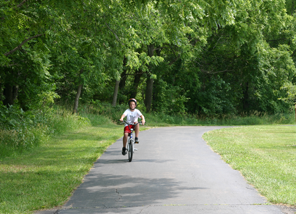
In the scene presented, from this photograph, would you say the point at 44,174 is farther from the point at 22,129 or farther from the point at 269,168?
the point at 22,129

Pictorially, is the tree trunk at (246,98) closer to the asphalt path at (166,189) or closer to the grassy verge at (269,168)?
the grassy verge at (269,168)

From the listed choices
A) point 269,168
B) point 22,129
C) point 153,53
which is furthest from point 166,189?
point 153,53

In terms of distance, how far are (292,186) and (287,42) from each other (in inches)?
1449

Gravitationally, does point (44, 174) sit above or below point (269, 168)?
below

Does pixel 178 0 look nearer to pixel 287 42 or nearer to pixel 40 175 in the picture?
pixel 40 175

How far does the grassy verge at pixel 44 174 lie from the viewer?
6.47m

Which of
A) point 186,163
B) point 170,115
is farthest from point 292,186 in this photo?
point 170,115

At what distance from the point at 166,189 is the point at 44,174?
323cm

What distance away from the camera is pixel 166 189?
743cm

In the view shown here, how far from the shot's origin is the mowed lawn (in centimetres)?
647

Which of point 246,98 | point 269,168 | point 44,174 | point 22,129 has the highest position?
point 246,98

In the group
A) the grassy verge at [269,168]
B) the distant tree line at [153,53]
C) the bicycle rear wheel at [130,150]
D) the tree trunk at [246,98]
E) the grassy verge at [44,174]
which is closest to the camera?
the grassy verge at [44,174]

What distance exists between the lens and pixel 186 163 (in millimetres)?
10570

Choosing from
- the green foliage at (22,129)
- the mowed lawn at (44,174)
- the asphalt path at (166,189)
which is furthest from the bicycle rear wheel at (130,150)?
the green foliage at (22,129)
